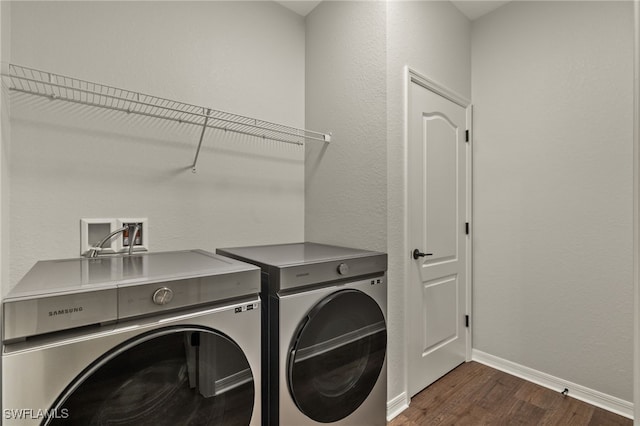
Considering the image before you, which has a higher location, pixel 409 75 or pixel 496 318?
pixel 409 75

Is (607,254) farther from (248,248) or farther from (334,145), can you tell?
(248,248)

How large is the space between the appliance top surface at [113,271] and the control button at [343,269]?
1.48 feet

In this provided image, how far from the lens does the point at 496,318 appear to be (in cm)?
232

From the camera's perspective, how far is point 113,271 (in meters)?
1.12

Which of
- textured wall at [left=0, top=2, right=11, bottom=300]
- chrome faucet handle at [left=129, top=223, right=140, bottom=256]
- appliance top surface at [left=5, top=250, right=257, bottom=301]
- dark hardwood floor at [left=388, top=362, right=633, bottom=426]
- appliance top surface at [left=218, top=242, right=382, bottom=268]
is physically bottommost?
dark hardwood floor at [left=388, top=362, right=633, bottom=426]

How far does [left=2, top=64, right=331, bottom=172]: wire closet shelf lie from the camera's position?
4.05 ft

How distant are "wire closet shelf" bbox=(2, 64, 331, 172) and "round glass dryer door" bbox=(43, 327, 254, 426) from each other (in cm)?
93

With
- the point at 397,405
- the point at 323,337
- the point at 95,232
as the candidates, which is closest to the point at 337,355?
the point at 323,337

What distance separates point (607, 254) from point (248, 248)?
7.12 feet

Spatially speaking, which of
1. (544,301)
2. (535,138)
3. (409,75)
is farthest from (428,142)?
(544,301)

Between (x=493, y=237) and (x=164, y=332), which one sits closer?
(x=164, y=332)

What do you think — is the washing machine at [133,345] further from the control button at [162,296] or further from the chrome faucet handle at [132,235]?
the chrome faucet handle at [132,235]

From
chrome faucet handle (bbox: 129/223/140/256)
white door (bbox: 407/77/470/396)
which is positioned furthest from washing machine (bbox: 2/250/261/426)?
Answer: white door (bbox: 407/77/470/396)

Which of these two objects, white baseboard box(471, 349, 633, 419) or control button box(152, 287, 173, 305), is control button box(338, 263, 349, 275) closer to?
control button box(152, 287, 173, 305)
